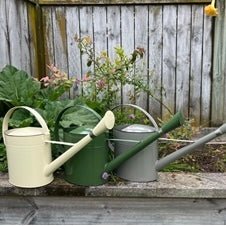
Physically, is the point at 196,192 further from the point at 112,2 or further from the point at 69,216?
the point at 112,2

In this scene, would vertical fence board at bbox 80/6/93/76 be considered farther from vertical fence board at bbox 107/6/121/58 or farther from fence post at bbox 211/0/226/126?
fence post at bbox 211/0/226/126

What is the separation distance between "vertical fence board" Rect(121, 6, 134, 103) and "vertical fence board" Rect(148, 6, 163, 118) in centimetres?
11

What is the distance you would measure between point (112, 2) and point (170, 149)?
928 millimetres

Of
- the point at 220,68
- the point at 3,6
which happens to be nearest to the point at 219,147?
the point at 220,68

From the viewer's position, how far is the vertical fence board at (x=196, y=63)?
6.42 ft

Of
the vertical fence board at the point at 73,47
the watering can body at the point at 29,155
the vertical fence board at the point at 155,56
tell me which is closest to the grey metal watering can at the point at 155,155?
the watering can body at the point at 29,155

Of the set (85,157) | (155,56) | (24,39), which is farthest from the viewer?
(155,56)

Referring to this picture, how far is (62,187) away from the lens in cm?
136

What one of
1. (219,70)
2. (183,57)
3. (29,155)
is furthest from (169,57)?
(29,155)

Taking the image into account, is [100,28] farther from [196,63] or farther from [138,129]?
[138,129]

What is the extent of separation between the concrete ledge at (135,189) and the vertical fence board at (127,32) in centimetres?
79

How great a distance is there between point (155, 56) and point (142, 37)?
14 cm

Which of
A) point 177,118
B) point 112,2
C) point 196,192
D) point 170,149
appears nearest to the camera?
point 177,118

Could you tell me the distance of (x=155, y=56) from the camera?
79.0 inches
